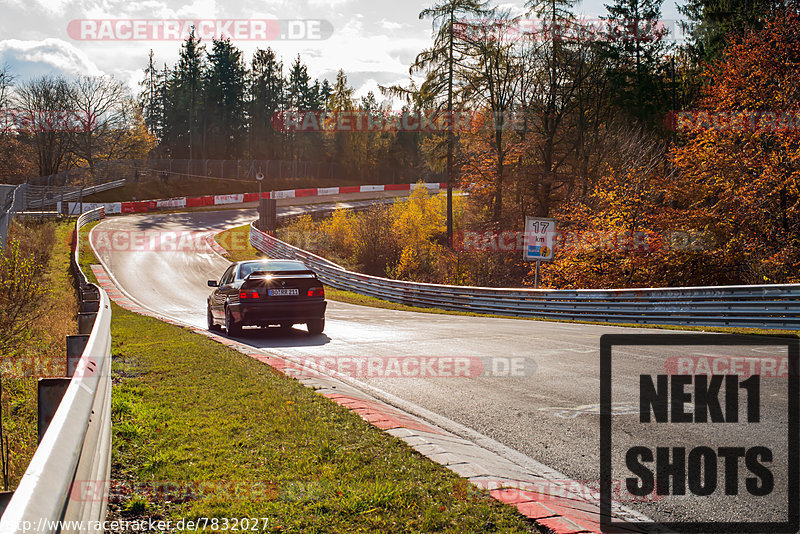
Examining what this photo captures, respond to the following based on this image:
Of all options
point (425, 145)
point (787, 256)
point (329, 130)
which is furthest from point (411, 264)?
point (329, 130)

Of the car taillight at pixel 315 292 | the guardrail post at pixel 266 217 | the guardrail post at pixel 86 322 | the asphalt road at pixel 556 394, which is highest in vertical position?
the guardrail post at pixel 266 217

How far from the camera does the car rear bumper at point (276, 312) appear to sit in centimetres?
1327

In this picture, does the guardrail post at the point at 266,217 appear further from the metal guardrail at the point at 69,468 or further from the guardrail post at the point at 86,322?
the metal guardrail at the point at 69,468

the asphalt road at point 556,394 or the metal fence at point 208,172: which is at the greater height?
the metal fence at point 208,172

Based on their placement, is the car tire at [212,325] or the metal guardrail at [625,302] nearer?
the metal guardrail at [625,302]

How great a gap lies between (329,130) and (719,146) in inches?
2726

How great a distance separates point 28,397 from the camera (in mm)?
8383

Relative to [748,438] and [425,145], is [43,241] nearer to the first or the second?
[425,145]

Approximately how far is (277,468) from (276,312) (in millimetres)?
8924

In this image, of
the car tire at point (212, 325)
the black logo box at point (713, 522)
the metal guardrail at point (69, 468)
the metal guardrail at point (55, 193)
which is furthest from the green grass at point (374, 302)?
the metal guardrail at point (55, 193)

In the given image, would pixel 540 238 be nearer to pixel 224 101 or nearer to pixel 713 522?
pixel 713 522

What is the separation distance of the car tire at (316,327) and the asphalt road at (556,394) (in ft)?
0.75

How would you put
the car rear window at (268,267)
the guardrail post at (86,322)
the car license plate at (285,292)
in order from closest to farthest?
the guardrail post at (86,322) → the car license plate at (285,292) → the car rear window at (268,267)

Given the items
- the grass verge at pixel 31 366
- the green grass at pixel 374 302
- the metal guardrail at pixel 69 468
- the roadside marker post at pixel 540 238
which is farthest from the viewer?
the roadside marker post at pixel 540 238
